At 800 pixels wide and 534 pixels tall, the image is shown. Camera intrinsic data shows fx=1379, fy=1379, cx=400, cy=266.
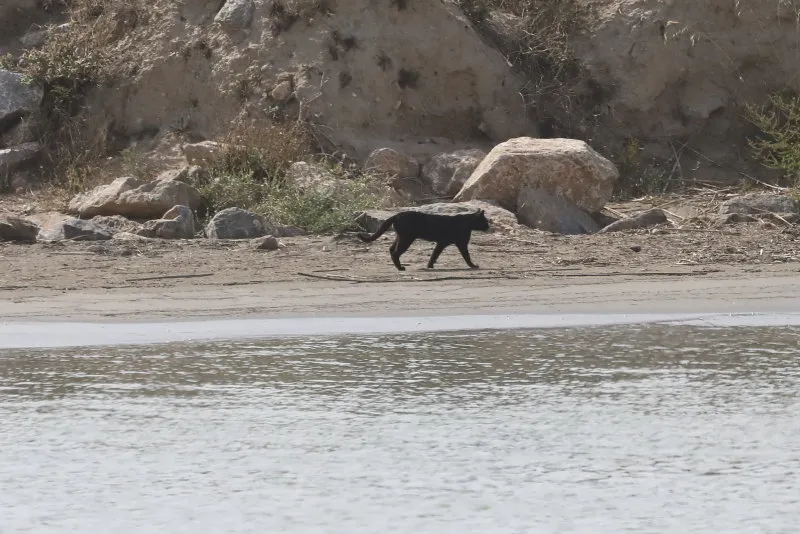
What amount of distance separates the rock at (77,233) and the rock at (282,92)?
448 centimetres

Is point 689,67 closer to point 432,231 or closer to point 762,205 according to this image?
point 762,205

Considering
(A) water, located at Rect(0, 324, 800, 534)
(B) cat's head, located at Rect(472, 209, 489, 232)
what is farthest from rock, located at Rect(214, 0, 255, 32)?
(A) water, located at Rect(0, 324, 800, 534)

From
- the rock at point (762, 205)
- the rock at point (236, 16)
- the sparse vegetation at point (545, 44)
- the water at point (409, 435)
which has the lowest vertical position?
the water at point (409, 435)

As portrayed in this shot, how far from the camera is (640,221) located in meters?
14.0

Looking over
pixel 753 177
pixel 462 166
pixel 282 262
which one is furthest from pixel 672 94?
pixel 282 262

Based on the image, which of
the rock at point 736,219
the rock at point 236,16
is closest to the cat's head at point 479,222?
the rock at point 736,219

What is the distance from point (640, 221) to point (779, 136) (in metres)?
2.50

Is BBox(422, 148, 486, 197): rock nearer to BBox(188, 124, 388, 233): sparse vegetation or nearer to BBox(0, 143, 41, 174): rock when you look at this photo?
BBox(188, 124, 388, 233): sparse vegetation

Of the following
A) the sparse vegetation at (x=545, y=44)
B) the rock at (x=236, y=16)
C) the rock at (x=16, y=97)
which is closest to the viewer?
the rock at (x=16, y=97)

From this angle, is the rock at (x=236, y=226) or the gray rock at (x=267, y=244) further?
the rock at (x=236, y=226)

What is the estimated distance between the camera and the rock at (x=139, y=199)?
14180 millimetres

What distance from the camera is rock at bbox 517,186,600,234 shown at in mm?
13992

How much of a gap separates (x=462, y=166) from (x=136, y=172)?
3.85 meters

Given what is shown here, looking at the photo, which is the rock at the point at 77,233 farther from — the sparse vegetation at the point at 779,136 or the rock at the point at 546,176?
the sparse vegetation at the point at 779,136
